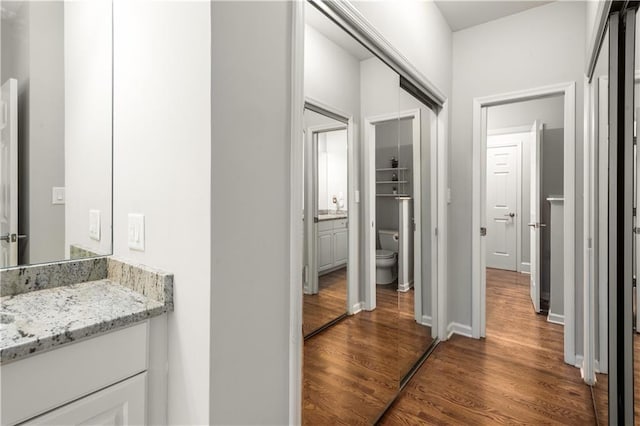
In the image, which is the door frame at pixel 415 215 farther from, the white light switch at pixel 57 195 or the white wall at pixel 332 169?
the white light switch at pixel 57 195

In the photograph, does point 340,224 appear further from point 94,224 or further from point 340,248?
point 94,224

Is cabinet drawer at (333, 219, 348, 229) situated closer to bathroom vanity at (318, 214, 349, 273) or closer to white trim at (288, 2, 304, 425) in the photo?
bathroom vanity at (318, 214, 349, 273)

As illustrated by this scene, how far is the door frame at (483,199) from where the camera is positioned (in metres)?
2.48

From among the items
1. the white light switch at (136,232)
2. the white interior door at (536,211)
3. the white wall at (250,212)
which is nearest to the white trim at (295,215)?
the white wall at (250,212)

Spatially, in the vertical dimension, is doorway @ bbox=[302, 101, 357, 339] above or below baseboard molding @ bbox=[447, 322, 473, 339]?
above

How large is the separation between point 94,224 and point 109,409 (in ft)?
2.25

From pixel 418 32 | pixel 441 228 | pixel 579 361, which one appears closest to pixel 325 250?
pixel 441 228

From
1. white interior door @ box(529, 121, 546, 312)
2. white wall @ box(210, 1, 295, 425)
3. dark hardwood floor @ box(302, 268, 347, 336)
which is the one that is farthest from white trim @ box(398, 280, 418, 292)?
white interior door @ box(529, 121, 546, 312)

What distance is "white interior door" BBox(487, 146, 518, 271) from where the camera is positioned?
5398mm

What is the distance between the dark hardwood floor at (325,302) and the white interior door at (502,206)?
194 inches

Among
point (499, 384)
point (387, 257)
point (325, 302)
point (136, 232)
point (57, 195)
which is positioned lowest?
point (499, 384)

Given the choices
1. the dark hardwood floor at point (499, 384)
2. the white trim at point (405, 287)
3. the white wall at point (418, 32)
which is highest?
the white wall at point (418, 32)

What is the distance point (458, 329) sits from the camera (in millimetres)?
3035

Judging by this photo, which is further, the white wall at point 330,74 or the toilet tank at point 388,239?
the toilet tank at point 388,239
